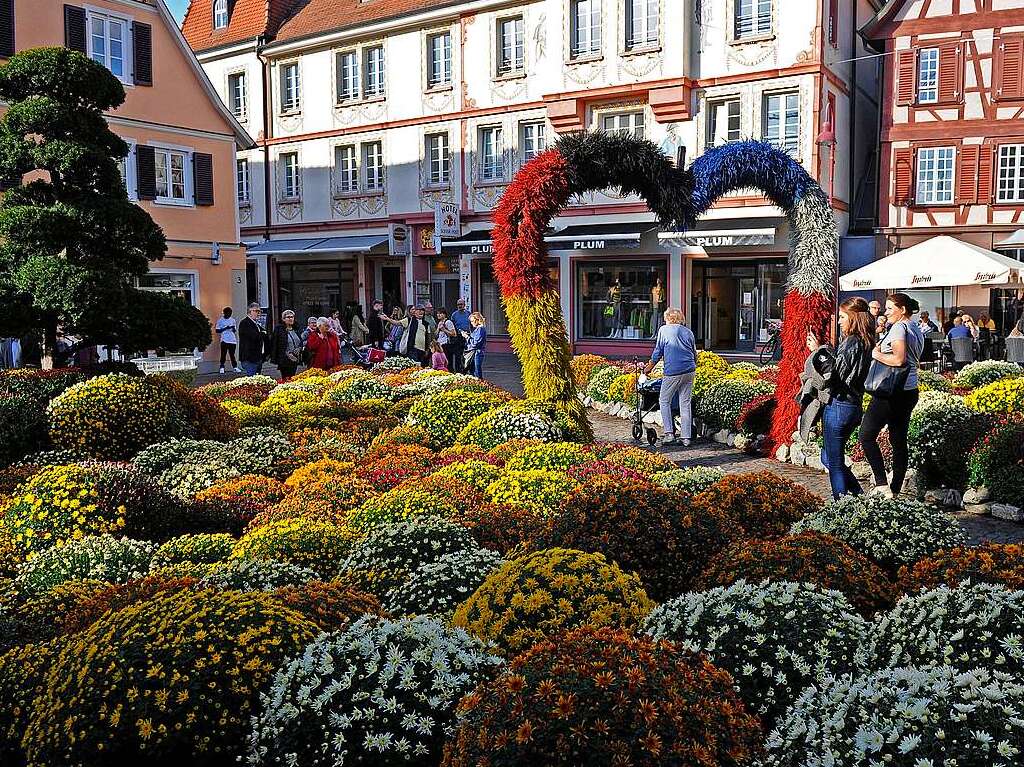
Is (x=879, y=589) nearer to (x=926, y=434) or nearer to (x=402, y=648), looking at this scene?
A: (x=402, y=648)

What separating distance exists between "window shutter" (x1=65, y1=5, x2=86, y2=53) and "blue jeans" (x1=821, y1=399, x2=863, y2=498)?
21084 millimetres

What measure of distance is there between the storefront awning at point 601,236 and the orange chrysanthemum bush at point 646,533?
884 inches

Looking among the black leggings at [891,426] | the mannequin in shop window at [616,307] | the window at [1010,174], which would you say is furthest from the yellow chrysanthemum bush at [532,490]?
the window at [1010,174]

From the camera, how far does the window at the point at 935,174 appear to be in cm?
2706

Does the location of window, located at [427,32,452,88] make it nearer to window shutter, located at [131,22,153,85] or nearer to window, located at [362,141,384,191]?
window, located at [362,141,384,191]

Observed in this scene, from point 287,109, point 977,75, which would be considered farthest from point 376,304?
point 977,75

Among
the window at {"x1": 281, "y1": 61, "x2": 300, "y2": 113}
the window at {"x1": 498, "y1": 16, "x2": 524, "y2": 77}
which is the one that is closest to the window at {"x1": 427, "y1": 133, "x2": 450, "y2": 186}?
the window at {"x1": 498, "y1": 16, "x2": 524, "y2": 77}

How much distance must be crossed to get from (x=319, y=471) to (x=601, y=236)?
20.2 metres

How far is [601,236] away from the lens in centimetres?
2794

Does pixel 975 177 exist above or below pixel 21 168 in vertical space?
above

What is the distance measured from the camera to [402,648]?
3.54m

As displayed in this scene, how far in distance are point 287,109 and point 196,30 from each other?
649 cm

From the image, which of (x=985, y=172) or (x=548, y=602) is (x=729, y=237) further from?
(x=548, y=602)

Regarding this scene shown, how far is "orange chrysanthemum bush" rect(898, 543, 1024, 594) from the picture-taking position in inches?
162
